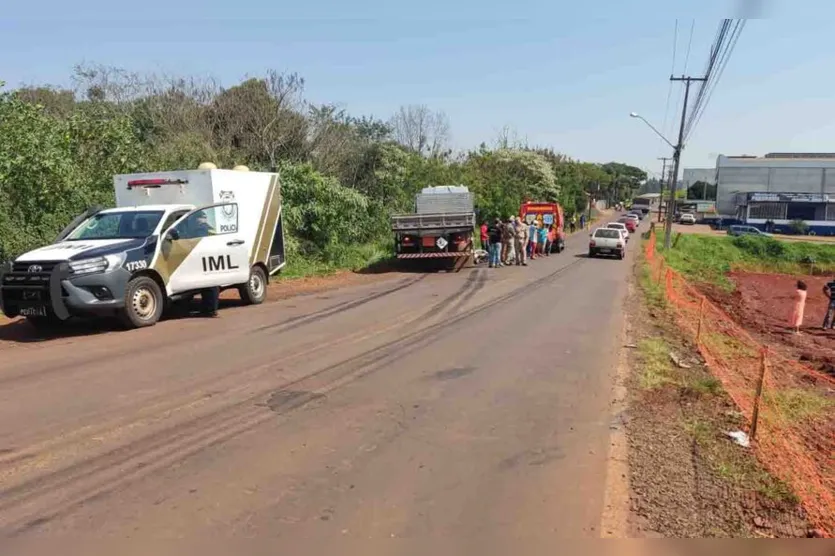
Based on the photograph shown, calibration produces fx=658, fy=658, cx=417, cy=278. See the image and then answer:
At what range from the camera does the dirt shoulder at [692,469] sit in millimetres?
4137

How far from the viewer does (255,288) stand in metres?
13.5

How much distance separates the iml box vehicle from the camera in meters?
9.47

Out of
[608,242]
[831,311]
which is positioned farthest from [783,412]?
[608,242]

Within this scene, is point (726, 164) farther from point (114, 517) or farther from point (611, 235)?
point (114, 517)

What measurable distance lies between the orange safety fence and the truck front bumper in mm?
8485

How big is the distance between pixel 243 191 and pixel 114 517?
9.72 m

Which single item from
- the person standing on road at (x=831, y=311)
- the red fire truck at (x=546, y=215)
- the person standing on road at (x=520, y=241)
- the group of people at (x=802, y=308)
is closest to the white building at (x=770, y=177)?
the red fire truck at (x=546, y=215)

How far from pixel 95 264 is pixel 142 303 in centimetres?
105

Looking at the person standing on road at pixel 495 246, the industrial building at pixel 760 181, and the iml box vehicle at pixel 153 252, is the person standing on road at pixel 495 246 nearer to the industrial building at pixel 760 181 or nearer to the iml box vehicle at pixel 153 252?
the iml box vehicle at pixel 153 252

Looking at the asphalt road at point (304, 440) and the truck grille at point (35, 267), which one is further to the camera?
the truck grille at point (35, 267)

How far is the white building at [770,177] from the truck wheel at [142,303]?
103 m

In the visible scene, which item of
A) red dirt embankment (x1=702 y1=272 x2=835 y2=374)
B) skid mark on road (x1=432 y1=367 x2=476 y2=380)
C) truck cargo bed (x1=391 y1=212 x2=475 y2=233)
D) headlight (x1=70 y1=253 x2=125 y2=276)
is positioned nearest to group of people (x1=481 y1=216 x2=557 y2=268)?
truck cargo bed (x1=391 y1=212 x2=475 y2=233)

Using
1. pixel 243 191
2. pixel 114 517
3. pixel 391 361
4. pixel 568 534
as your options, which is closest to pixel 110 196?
pixel 243 191

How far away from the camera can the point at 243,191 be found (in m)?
13.0
